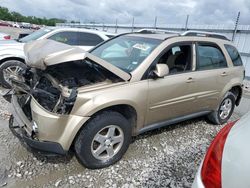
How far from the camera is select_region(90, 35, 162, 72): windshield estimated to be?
3508 mm

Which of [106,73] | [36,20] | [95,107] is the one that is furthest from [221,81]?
[36,20]

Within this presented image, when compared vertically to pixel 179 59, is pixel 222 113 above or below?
below

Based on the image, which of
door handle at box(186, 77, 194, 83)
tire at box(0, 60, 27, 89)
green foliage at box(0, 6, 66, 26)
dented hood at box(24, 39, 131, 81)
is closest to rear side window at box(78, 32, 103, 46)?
tire at box(0, 60, 27, 89)

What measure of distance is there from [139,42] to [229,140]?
8.36 feet

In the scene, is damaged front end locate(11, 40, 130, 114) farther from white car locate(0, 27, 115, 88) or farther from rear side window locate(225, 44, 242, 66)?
rear side window locate(225, 44, 242, 66)

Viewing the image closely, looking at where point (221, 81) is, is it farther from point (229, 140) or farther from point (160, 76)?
point (229, 140)

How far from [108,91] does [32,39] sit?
4735mm

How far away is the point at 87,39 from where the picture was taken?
7.53 m

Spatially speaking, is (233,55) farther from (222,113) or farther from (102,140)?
(102,140)

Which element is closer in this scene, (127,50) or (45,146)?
(45,146)

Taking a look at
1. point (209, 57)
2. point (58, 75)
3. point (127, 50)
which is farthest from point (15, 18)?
point (58, 75)

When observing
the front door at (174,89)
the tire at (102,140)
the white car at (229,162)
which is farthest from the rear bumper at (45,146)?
the white car at (229,162)

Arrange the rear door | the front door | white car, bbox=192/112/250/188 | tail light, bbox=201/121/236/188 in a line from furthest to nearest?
1. the rear door
2. the front door
3. tail light, bbox=201/121/236/188
4. white car, bbox=192/112/250/188

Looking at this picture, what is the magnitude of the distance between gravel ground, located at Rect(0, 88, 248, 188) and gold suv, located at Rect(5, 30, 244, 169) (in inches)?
8.2
